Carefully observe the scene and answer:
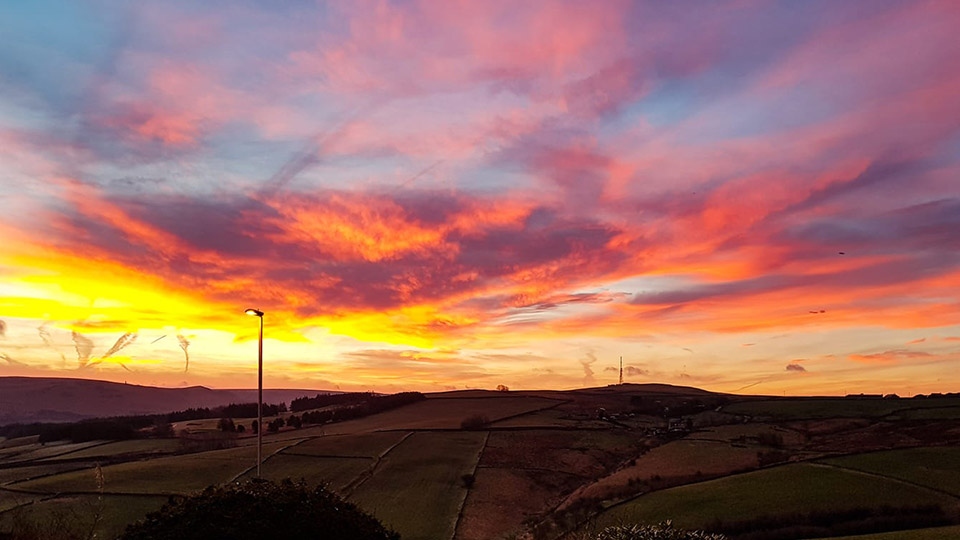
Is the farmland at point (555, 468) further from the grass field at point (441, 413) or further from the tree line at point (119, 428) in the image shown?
the tree line at point (119, 428)

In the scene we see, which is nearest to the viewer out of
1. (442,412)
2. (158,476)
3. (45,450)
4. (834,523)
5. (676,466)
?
(834,523)

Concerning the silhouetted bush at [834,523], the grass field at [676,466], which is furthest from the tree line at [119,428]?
the silhouetted bush at [834,523]

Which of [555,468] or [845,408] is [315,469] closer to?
[555,468]

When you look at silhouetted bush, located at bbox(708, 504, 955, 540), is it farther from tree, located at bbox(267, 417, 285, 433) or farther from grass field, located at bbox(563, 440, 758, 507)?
tree, located at bbox(267, 417, 285, 433)

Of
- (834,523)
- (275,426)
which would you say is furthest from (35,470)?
(834,523)

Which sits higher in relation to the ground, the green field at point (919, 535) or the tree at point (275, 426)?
the green field at point (919, 535)

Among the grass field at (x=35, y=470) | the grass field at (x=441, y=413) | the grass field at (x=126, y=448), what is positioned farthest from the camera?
the grass field at (x=441, y=413)

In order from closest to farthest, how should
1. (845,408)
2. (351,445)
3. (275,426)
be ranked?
(351,445)
(845,408)
(275,426)

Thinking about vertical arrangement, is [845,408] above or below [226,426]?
above
